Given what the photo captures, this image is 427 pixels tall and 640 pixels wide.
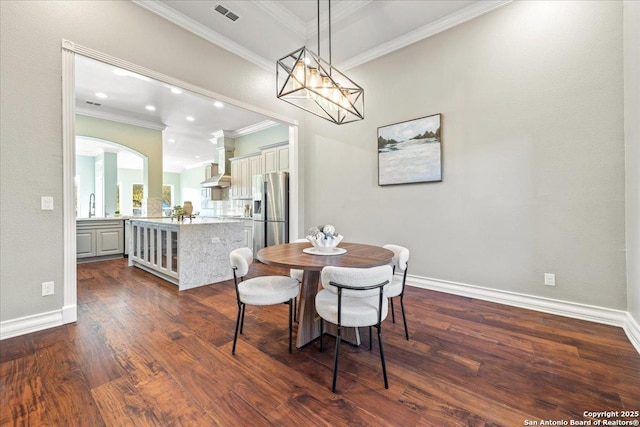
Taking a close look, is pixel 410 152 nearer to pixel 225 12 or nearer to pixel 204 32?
pixel 225 12

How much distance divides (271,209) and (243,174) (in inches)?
77.3

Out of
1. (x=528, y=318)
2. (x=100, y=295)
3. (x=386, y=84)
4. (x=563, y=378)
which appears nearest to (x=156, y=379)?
(x=100, y=295)

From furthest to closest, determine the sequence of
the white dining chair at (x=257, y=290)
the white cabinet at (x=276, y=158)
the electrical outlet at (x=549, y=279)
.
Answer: the white cabinet at (x=276, y=158) < the electrical outlet at (x=549, y=279) < the white dining chair at (x=257, y=290)

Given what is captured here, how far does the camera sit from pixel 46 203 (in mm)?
2363

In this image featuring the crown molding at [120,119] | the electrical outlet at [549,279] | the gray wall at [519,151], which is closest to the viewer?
the gray wall at [519,151]

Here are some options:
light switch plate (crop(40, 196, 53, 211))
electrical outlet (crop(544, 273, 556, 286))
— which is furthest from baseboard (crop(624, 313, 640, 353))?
light switch plate (crop(40, 196, 53, 211))

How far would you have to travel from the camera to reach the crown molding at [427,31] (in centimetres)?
301

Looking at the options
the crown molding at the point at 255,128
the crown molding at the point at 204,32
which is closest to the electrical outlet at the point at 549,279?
the crown molding at the point at 204,32

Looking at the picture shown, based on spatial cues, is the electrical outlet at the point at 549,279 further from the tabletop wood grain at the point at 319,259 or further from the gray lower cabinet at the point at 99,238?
the gray lower cabinet at the point at 99,238

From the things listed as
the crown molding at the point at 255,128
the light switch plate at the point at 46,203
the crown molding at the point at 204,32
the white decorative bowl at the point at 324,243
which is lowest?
the white decorative bowl at the point at 324,243

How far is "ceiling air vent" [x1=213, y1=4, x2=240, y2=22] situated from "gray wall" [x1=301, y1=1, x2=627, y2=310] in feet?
6.59

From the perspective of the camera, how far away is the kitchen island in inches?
142

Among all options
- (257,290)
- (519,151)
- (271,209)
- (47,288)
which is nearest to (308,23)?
(519,151)

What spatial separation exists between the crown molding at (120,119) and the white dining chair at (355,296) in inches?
260
